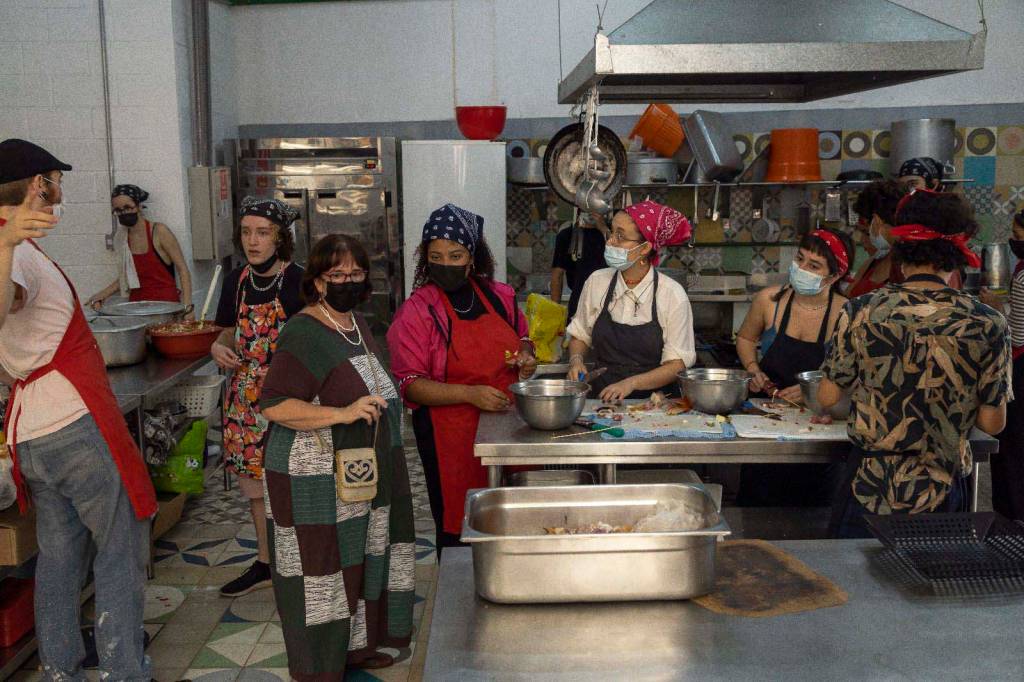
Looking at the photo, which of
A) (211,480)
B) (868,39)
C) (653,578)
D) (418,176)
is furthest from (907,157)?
(653,578)

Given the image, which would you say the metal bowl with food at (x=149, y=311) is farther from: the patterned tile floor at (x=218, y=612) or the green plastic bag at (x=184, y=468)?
the patterned tile floor at (x=218, y=612)

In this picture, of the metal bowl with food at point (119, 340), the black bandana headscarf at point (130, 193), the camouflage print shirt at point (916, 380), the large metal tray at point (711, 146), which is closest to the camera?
the camouflage print shirt at point (916, 380)

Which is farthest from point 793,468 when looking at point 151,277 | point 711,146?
point 151,277

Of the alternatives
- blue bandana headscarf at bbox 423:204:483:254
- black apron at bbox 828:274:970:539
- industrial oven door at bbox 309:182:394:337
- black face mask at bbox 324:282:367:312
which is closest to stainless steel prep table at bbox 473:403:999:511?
black apron at bbox 828:274:970:539

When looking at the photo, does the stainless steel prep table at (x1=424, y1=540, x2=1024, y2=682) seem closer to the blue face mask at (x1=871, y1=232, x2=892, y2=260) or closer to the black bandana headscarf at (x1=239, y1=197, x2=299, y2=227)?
the black bandana headscarf at (x1=239, y1=197, x2=299, y2=227)

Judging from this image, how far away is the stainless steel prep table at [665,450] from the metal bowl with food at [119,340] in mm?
2284

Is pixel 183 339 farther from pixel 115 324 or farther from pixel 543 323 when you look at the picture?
pixel 543 323

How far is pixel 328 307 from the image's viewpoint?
3301 millimetres

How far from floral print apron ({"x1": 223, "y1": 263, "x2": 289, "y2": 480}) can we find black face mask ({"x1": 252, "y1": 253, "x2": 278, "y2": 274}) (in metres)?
0.06

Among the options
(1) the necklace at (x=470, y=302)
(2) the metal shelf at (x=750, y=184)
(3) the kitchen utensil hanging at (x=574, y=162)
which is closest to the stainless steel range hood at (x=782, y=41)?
(1) the necklace at (x=470, y=302)

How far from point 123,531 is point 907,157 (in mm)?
6223

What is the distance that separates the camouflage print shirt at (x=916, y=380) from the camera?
2.85m

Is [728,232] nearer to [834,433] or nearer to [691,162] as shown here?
[691,162]

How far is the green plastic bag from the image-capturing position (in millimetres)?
4930
